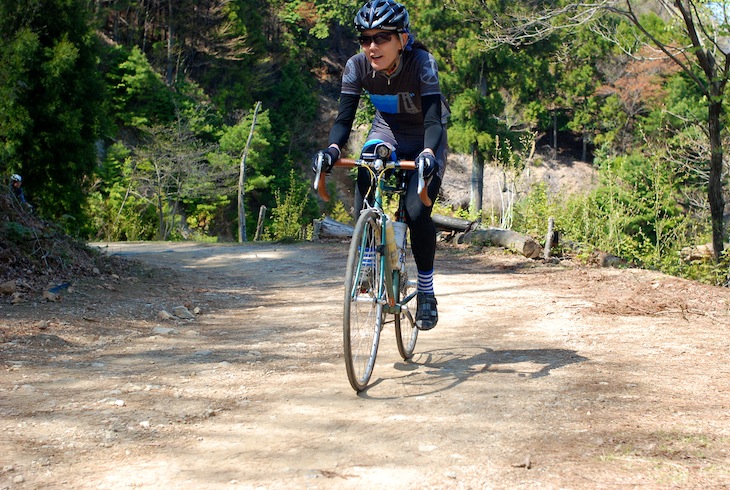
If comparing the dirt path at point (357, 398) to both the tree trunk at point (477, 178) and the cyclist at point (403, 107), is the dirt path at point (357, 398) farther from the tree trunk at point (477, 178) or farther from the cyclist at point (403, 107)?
the tree trunk at point (477, 178)

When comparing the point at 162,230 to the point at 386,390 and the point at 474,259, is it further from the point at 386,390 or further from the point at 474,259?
the point at 386,390

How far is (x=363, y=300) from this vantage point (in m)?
4.24

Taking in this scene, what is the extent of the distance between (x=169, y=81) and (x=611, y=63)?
2980cm

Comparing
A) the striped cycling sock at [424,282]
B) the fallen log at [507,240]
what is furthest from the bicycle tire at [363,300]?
the fallen log at [507,240]

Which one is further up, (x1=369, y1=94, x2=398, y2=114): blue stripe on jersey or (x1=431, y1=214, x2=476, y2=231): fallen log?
(x1=369, y1=94, x2=398, y2=114): blue stripe on jersey

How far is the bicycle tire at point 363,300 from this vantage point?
4020 millimetres

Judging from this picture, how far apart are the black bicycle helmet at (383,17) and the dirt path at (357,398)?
6.96 ft

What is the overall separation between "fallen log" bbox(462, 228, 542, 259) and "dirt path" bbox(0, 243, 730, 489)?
15.2 feet

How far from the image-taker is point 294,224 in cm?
2061

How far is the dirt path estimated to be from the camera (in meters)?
3.05

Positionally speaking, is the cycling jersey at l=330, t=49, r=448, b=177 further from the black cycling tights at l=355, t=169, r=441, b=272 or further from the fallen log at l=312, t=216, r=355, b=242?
the fallen log at l=312, t=216, r=355, b=242

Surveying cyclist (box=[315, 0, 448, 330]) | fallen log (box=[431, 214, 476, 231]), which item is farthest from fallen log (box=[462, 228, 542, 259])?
cyclist (box=[315, 0, 448, 330])

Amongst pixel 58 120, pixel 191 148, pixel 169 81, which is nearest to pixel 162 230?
pixel 191 148

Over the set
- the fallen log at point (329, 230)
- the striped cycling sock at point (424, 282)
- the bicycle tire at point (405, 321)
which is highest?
the fallen log at point (329, 230)
